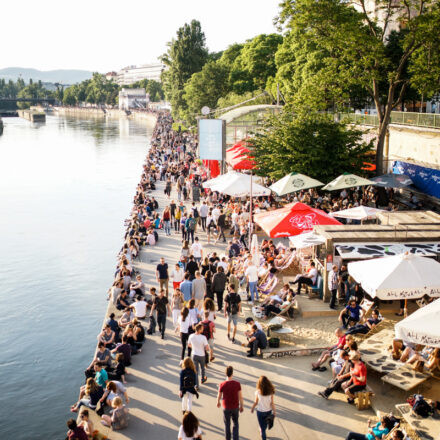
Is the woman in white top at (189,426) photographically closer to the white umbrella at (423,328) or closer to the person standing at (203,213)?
the white umbrella at (423,328)

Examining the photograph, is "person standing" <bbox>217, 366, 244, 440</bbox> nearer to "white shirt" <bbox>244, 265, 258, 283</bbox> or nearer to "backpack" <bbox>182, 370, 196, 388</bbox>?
"backpack" <bbox>182, 370, 196, 388</bbox>

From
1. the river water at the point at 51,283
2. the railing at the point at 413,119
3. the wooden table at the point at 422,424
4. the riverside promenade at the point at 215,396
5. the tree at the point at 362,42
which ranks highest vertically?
the tree at the point at 362,42

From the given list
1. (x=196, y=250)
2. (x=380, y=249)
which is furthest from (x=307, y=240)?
(x=196, y=250)

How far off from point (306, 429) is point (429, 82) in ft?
69.7

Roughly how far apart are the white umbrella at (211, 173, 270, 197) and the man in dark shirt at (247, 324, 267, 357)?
9.85 m

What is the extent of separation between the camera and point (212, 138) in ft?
95.6

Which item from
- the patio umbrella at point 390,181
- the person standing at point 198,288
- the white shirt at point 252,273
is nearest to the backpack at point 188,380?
the person standing at point 198,288

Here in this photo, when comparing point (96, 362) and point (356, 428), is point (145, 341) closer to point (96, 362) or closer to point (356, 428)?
Answer: point (96, 362)

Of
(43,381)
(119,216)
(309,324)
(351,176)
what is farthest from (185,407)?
(119,216)

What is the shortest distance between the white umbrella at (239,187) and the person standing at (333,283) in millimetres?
7311

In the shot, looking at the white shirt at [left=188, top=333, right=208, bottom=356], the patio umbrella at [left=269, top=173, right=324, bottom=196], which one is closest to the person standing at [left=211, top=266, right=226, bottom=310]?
the white shirt at [left=188, top=333, right=208, bottom=356]

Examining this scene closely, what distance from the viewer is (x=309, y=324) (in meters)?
13.2

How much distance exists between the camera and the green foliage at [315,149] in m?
24.9

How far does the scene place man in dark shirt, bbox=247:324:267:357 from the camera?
1129cm
